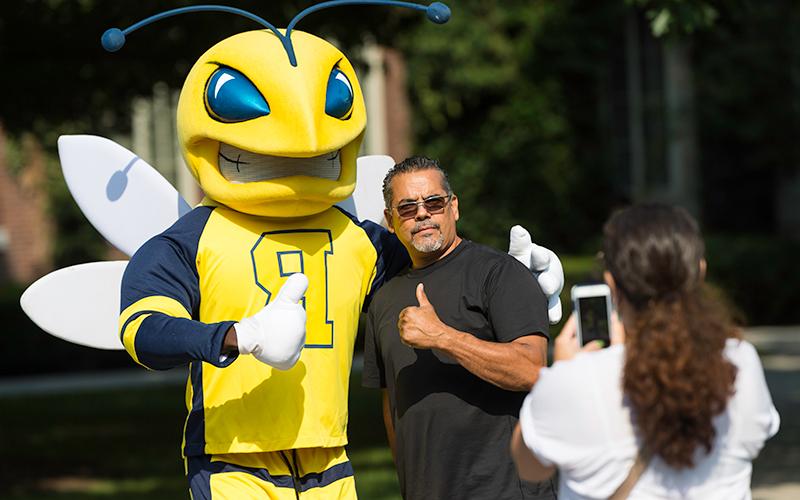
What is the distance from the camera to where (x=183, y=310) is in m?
3.70

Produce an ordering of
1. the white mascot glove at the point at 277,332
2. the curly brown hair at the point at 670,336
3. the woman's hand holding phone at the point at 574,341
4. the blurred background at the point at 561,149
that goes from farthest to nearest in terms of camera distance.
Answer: the blurred background at the point at 561,149
the white mascot glove at the point at 277,332
the woman's hand holding phone at the point at 574,341
the curly brown hair at the point at 670,336

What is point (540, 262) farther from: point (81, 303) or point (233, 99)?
point (81, 303)

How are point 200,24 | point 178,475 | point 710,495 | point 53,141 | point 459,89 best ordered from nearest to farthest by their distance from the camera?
point 710,495
point 200,24
point 178,475
point 53,141
point 459,89

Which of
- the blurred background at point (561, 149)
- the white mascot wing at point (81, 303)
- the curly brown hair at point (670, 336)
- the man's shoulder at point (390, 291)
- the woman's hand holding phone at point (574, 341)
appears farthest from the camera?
the blurred background at point (561, 149)

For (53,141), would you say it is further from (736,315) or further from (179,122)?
(736,315)

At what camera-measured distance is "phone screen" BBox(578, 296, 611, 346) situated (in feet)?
9.55

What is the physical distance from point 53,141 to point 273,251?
752cm

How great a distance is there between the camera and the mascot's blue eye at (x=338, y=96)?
3992 millimetres

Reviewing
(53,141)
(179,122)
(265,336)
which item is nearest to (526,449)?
(265,336)

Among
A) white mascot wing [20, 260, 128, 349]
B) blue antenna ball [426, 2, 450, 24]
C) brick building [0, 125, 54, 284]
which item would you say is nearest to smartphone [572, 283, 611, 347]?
blue antenna ball [426, 2, 450, 24]

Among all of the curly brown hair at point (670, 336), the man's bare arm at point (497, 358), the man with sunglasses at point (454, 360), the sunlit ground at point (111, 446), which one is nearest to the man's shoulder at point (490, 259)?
the man with sunglasses at point (454, 360)

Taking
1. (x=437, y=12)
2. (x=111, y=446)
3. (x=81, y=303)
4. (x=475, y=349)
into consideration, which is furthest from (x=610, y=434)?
(x=111, y=446)

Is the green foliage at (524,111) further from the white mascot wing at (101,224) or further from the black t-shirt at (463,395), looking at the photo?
the black t-shirt at (463,395)

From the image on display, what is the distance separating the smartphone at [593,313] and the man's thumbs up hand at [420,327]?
0.72 metres
